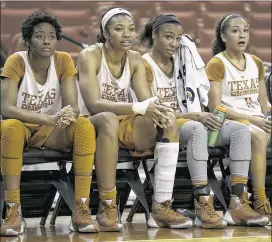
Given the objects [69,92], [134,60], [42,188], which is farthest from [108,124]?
[42,188]

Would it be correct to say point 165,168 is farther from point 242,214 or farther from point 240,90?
point 240,90

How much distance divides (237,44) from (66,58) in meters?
1.04

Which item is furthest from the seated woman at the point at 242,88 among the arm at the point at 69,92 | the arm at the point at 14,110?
the arm at the point at 14,110

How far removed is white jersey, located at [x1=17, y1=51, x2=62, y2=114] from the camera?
4.30 m

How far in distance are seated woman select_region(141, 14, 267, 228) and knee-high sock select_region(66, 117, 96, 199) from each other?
1.86ft

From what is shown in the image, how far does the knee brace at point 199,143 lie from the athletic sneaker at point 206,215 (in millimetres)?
213

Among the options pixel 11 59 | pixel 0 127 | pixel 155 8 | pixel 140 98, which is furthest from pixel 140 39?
pixel 155 8

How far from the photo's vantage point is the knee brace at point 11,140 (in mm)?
4008

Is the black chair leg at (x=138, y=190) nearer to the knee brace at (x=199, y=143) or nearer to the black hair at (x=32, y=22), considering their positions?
the knee brace at (x=199, y=143)

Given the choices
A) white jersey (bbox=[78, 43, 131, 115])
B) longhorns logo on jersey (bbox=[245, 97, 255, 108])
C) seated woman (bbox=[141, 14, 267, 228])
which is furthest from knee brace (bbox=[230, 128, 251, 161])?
white jersey (bbox=[78, 43, 131, 115])

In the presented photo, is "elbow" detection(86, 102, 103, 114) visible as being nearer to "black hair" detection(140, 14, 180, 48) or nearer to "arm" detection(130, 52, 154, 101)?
"arm" detection(130, 52, 154, 101)

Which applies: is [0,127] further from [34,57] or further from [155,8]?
[155,8]

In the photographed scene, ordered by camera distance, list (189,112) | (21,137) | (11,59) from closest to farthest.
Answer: (21,137) < (11,59) < (189,112)

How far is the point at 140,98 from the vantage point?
4.50 meters
